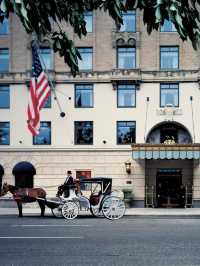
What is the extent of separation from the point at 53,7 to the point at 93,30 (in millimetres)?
29241

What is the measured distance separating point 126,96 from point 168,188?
21.5 feet

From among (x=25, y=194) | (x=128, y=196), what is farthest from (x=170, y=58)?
(x=25, y=194)

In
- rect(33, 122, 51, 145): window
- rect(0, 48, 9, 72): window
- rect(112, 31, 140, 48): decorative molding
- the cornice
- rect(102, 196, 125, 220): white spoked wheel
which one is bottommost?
rect(102, 196, 125, 220): white spoked wheel

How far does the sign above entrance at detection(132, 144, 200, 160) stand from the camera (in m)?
31.1

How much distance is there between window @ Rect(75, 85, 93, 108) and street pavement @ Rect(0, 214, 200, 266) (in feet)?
54.9

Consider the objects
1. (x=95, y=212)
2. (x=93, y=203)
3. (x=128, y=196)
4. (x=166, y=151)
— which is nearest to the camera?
(x=93, y=203)

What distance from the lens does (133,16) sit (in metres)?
33.2

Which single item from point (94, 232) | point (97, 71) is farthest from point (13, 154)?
point (94, 232)

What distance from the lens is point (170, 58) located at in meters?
33.0

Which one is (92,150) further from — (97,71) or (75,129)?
(97,71)

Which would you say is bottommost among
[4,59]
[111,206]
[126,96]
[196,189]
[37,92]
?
[196,189]

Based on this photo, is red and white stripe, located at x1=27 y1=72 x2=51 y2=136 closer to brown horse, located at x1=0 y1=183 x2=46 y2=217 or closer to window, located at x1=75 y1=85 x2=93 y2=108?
window, located at x1=75 y1=85 x2=93 y2=108

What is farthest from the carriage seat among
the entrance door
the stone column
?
the entrance door

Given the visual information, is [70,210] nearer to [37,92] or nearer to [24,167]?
[37,92]
